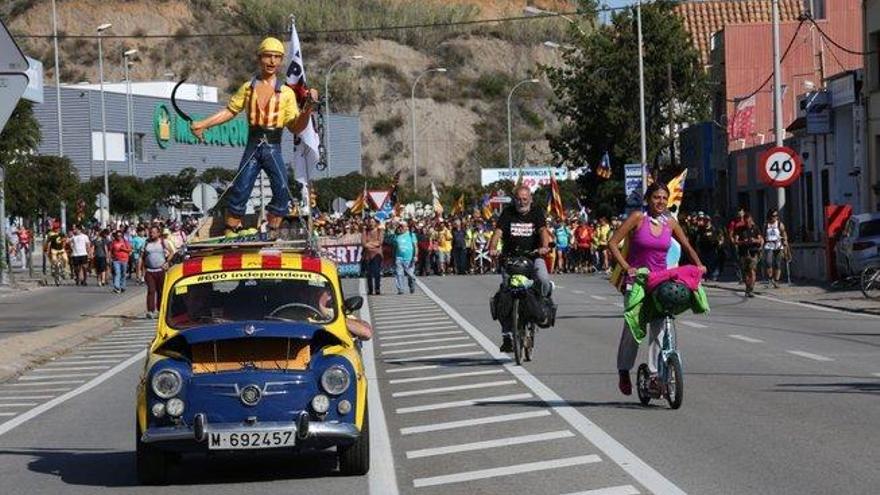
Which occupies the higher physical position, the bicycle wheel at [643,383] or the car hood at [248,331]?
the car hood at [248,331]

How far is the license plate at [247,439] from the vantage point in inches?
470

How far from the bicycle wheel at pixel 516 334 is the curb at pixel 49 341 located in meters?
6.53

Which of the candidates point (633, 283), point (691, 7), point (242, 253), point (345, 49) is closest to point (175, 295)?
point (242, 253)

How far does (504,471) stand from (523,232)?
911cm

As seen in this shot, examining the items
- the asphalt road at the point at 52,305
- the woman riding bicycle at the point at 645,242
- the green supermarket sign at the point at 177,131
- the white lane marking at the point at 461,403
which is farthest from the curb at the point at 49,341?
the green supermarket sign at the point at 177,131

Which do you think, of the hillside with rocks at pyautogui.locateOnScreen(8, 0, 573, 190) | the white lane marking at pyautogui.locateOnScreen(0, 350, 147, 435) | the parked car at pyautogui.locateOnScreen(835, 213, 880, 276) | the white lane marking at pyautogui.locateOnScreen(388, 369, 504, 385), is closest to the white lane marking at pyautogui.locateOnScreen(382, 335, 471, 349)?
the white lane marking at pyautogui.locateOnScreen(0, 350, 147, 435)

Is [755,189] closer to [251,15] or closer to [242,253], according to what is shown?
[242,253]

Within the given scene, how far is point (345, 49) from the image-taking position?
149m

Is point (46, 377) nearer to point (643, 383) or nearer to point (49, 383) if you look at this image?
point (49, 383)

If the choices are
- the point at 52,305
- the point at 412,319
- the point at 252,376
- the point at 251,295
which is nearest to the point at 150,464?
the point at 252,376

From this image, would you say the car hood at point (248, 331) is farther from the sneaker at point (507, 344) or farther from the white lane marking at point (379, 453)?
the sneaker at point (507, 344)

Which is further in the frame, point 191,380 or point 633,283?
point 633,283

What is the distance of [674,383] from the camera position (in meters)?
15.7

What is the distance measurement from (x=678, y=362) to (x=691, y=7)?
256 feet
